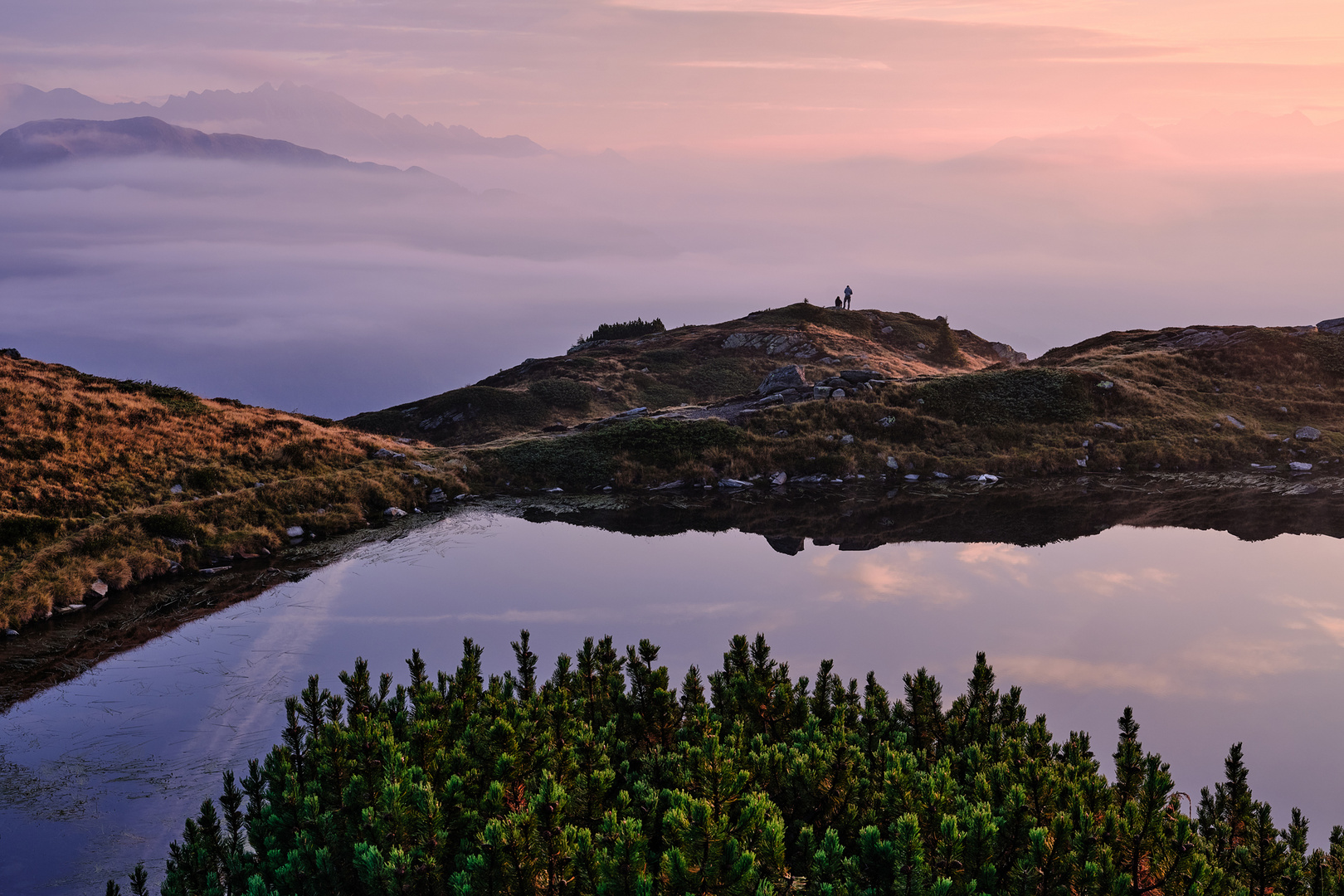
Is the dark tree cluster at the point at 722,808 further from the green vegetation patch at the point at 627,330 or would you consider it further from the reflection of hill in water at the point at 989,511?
the green vegetation patch at the point at 627,330

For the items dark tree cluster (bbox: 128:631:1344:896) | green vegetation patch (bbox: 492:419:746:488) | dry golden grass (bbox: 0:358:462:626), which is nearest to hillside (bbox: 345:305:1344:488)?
green vegetation patch (bbox: 492:419:746:488)

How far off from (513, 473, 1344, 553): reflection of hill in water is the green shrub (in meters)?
30.0

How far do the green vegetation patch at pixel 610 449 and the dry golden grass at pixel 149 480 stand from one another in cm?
444

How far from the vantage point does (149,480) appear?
3447cm

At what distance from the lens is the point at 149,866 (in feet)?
41.7

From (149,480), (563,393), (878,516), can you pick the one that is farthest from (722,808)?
(563,393)

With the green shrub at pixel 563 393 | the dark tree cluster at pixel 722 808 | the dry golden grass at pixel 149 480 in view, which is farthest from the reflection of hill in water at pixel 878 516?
the green shrub at pixel 563 393

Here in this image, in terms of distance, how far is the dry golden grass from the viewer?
Answer: 1089 inches

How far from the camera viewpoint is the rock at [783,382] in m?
57.0

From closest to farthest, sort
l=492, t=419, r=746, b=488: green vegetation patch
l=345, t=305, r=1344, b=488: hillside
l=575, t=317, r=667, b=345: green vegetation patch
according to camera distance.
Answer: l=345, t=305, r=1344, b=488: hillside, l=492, t=419, r=746, b=488: green vegetation patch, l=575, t=317, r=667, b=345: green vegetation patch

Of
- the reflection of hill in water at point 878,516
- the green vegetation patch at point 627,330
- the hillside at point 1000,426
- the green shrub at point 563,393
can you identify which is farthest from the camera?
the green vegetation patch at point 627,330

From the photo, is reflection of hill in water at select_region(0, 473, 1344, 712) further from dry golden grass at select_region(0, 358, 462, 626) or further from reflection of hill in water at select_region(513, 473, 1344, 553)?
dry golden grass at select_region(0, 358, 462, 626)

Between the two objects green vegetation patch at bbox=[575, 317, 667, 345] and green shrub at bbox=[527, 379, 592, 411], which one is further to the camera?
green vegetation patch at bbox=[575, 317, 667, 345]

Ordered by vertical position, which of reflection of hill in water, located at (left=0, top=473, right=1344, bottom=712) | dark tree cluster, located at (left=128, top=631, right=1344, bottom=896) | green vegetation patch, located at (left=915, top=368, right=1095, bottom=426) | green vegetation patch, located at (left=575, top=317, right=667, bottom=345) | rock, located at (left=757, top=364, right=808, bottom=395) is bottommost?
dark tree cluster, located at (left=128, top=631, right=1344, bottom=896)
